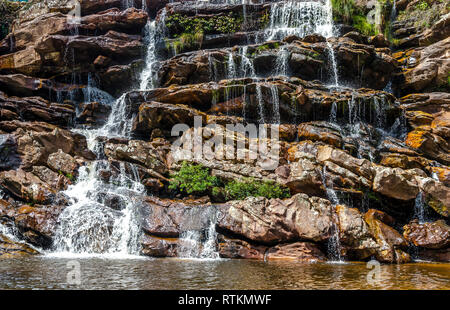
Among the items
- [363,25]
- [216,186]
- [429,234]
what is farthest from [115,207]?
[363,25]

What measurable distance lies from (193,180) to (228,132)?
3.26m

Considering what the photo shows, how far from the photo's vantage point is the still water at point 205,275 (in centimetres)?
612

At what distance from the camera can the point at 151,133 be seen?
56.5 ft

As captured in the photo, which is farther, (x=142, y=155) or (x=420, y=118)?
(x=420, y=118)

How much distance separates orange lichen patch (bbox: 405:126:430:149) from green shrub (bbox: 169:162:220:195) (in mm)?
9981

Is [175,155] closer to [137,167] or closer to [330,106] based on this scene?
[137,167]

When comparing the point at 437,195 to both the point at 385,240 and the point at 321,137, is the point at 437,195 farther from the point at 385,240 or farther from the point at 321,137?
the point at 321,137

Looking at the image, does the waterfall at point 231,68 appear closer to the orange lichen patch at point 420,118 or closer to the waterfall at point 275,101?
the waterfall at point 275,101

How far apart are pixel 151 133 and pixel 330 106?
952cm

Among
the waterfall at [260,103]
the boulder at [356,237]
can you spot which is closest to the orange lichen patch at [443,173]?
the boulder at [356,237]

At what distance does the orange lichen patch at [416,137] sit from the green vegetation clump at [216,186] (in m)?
7.76

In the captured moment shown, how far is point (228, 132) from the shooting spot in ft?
50.2

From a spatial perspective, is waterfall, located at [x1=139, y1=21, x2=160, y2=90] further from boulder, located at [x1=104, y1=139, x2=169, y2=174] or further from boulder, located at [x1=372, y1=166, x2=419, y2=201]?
boulder, located at [x1=372, y1=166, x2=419, y2=201]
